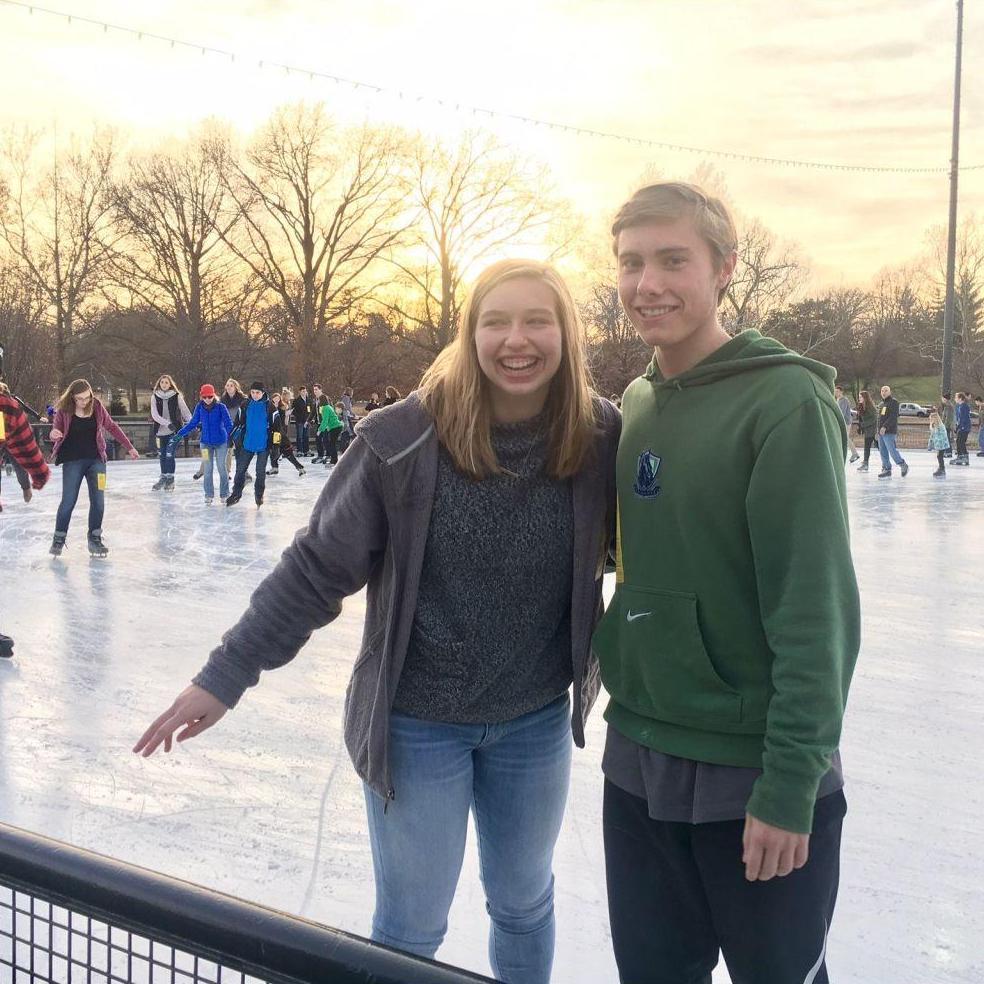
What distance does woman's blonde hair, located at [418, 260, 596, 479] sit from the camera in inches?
68.1

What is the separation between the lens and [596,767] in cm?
357

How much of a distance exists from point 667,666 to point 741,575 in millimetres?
181

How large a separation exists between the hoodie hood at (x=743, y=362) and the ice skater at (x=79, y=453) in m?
7.45

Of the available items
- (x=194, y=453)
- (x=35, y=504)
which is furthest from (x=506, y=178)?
(x=35, y=504)

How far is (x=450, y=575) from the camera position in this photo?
1748 mm

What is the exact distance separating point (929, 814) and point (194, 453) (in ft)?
72.5

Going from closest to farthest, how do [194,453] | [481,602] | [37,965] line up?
[37,965]
[481,602]
[194,453]

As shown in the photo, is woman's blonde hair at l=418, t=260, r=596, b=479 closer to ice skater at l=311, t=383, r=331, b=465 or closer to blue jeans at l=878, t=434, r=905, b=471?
blue jeans at l=878, t=434, r=905, b=471

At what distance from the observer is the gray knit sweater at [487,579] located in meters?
1.74

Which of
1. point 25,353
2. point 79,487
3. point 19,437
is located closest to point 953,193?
point 79,487

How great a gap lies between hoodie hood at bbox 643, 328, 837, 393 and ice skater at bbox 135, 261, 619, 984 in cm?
30

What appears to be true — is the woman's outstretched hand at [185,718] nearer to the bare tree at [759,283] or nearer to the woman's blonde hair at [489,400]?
the woman's blonde hair at [489,400]

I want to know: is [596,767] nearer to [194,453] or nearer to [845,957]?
[845,957]

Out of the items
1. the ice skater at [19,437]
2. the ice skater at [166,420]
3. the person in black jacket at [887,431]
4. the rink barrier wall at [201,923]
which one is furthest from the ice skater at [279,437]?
the rink barrier wall at [201,923]
